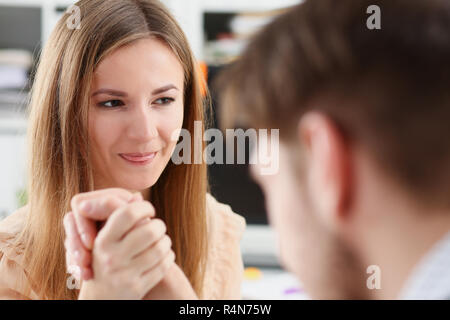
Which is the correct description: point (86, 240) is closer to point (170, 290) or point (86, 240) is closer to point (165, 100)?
point (170, 290)

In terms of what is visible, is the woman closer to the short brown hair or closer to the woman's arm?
the woman's arm

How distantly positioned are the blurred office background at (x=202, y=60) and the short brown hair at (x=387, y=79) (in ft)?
4.32

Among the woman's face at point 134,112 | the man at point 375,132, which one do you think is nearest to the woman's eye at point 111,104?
the woman's face at point 134,112

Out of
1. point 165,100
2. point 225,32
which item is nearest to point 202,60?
point 225,32

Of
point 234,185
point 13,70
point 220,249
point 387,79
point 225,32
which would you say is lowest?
point 220,249

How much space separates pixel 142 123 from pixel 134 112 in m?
0.02

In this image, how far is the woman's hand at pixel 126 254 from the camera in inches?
22.1

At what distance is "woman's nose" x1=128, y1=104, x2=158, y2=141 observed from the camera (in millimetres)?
782

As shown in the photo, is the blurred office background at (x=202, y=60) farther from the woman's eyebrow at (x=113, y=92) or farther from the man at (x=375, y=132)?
the man at (x=375, y=132)

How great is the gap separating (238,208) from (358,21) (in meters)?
1.49

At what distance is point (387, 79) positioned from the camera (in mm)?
427

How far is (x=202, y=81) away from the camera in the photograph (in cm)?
99

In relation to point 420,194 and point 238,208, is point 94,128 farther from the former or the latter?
point 238,208

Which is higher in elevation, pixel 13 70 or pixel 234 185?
pixel 13 70
